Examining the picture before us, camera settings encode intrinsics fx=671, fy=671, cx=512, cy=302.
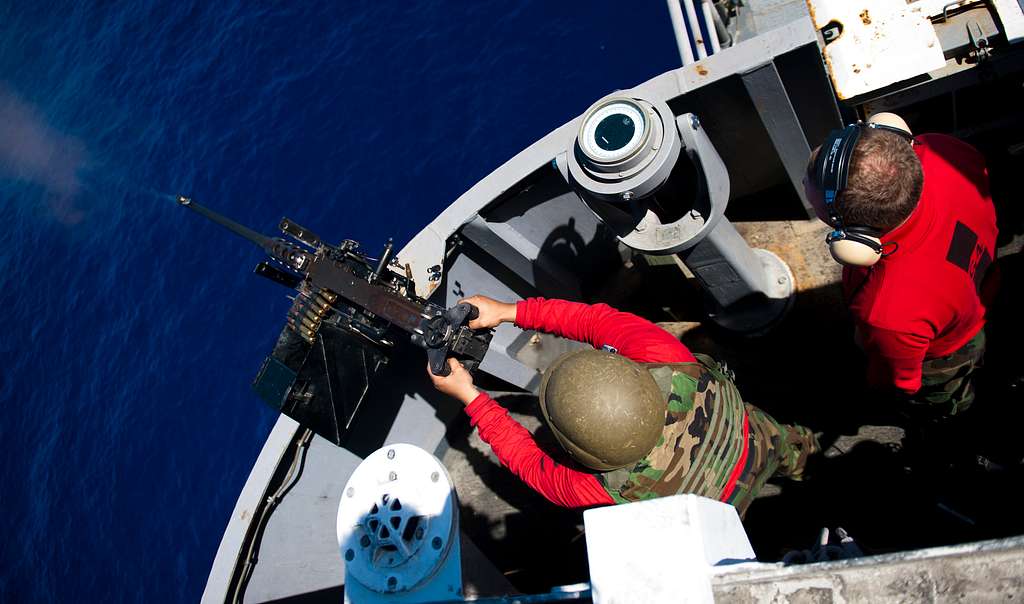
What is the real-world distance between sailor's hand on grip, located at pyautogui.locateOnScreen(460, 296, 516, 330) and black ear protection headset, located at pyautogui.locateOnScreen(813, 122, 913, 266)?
68.0 inches

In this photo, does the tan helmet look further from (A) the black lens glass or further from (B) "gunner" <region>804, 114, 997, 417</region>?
(A) the black lens glass

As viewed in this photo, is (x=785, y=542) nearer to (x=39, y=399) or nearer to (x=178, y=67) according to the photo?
(x=39, y=399)

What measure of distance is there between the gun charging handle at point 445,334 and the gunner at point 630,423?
8 centimetres

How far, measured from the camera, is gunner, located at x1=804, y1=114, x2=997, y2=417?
7.94 feet

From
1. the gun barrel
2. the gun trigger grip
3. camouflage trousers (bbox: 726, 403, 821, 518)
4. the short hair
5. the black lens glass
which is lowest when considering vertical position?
camouflage trousers (bbox: 726, 403, 821, 518)

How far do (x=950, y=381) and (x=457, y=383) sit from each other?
2.48 metres

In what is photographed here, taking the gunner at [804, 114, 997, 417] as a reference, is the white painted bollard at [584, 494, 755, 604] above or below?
below

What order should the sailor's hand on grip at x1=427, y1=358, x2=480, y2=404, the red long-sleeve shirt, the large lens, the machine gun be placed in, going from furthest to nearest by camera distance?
1. the machine gun
2. the sailor's hand on grip at x1=427, y1=358, x2=480, y2=404
3. the large lens
4. the red long-sleeve shirt

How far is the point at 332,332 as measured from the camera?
425 centimetres

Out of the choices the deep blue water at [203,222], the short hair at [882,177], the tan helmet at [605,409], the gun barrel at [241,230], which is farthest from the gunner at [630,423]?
the deep blue water at [203,222]

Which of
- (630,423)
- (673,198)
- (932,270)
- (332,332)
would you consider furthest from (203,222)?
(932,270)

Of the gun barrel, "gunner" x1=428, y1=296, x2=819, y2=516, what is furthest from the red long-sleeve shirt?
the gun barrel

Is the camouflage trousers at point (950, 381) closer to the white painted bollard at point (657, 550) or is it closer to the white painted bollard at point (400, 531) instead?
the white painted bollard at point (657, 550)

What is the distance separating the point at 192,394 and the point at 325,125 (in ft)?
16.2
